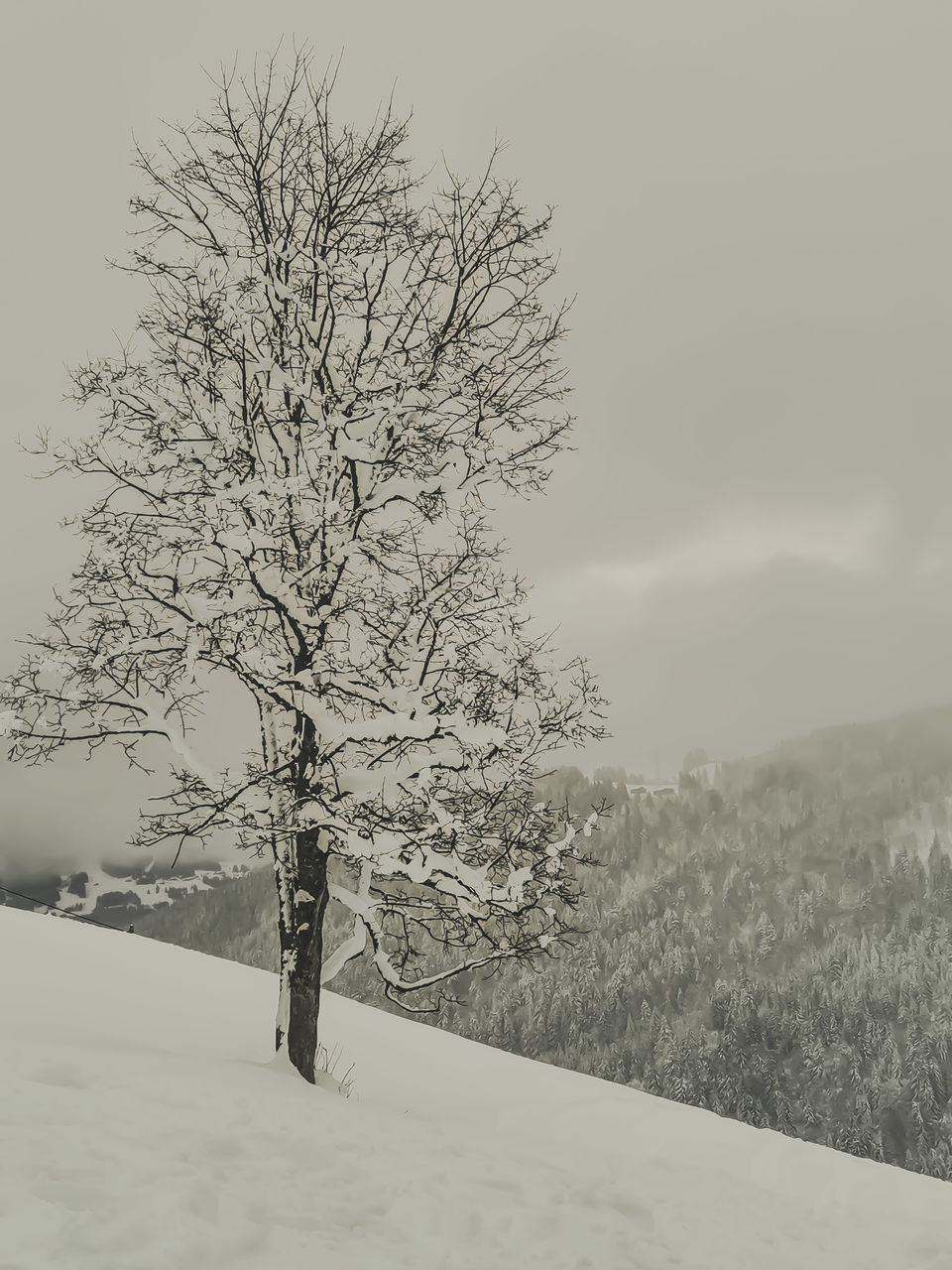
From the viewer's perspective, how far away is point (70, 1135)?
5137 millimetres

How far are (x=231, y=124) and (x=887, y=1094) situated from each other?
549ft

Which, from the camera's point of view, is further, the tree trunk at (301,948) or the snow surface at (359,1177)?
the tree trunk at (301,948)

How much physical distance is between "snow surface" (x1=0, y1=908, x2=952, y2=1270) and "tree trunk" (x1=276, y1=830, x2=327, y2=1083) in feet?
2.01

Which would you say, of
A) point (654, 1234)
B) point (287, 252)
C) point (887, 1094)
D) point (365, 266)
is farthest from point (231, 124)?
point (887, 1094)

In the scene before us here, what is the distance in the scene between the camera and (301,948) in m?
8.59

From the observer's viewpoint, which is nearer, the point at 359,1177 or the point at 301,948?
the point at 359,1177

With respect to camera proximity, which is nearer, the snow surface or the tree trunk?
the snow surface

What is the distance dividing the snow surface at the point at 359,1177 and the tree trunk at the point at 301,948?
612 mm

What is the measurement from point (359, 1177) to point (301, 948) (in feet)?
10.3

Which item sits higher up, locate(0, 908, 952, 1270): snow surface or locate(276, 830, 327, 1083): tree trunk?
locate(276, 830, 327, 1083): tree trunk

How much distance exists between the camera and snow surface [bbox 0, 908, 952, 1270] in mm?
4562

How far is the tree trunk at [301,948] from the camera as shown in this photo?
855cm

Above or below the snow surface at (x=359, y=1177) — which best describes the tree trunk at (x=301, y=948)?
above

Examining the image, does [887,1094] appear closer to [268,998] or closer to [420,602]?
[268,998]
